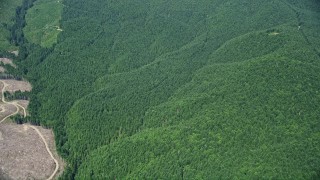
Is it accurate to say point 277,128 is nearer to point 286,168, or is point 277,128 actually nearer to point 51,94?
point 286,168

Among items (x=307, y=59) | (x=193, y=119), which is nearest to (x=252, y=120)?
(x=193, y=119)

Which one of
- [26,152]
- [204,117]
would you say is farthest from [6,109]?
[204,117]

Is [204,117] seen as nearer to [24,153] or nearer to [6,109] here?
[24,153]

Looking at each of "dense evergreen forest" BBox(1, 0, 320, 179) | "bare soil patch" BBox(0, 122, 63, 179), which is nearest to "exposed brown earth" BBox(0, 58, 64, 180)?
"bare soil patch" BBox(0, 122, 63, 179)

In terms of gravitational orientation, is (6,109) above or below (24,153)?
below

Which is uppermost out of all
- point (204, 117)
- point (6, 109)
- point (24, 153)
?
point (204, 117)

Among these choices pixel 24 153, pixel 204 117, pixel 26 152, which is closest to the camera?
pixel 204 117

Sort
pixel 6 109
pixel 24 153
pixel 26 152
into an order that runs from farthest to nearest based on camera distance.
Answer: pixel 6 109
pixel 26 152
pixel 24 153

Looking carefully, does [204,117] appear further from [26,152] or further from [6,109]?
[6,109]

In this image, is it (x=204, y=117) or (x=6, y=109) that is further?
(x=6, y=109)
